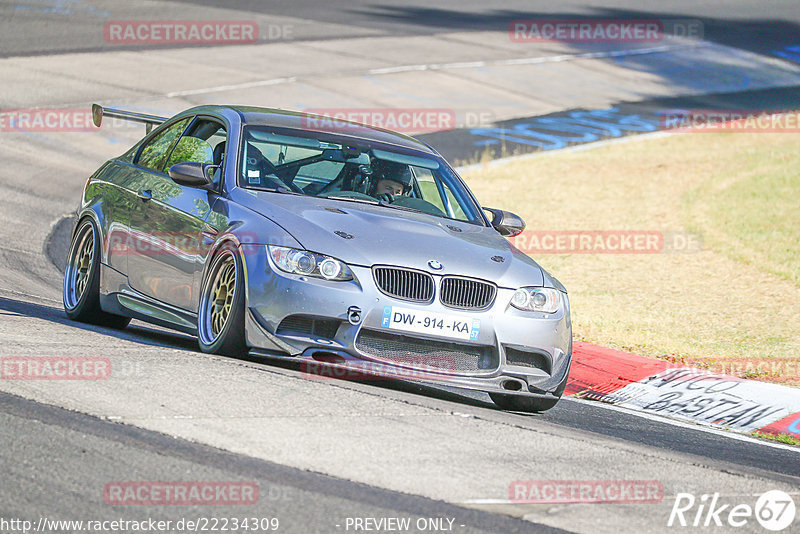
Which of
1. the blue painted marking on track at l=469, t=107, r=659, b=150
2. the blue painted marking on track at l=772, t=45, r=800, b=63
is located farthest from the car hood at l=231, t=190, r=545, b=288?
the blue painted marking on track at l=772, t=45, r=800, b=63

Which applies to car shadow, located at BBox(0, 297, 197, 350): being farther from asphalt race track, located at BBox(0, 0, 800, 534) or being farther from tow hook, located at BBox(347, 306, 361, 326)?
tow hook, located at BBox(347, 306, 361, 326)

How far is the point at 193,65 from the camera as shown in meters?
26.1

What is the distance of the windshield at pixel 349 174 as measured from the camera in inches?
317

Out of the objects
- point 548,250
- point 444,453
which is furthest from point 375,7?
point 444,453

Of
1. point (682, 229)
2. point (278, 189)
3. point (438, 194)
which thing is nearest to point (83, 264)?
point (278, 189)

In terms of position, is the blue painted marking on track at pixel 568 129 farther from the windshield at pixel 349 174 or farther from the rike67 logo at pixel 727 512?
the rike67 logo at pixel 727 512

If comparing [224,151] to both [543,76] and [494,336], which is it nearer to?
[494,336]

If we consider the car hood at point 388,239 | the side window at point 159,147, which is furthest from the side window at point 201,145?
the car hood at point 388,239

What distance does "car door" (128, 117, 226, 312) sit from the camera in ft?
25.5

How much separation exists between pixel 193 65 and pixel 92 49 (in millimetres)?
2111

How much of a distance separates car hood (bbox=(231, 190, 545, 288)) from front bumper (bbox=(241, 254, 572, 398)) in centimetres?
13

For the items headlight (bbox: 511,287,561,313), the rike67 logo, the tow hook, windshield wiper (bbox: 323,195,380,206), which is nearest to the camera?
the rike67 logo

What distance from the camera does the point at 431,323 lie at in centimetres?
699

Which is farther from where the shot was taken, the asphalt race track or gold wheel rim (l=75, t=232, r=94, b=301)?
gold wheel rim (l=75, t=232, r=94, b=301)
